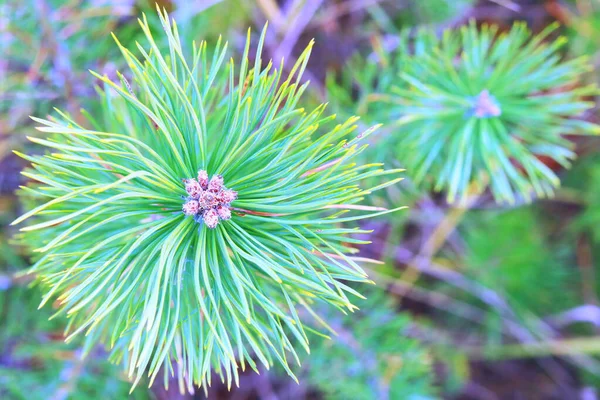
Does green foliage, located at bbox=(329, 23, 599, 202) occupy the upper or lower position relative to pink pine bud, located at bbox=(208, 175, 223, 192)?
upper

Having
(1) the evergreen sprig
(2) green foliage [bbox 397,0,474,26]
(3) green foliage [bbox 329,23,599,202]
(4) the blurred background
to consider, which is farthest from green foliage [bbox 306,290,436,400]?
(2) green foliage [bbox 397,0,474,26]

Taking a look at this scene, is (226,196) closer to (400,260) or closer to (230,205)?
(230,205)

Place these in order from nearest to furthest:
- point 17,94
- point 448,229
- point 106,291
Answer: point 106,291
point 17,94
point 448,229

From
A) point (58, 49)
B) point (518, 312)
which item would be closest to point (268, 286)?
point (58, 49)

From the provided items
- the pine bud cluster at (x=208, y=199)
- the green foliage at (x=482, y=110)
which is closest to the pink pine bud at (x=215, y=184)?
the pine bud cluster at (x=208, y=199)

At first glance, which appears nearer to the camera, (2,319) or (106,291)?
(106,291)

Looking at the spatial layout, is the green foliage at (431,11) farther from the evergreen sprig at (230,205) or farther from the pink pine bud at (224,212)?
the pink pine bud at (224,212)

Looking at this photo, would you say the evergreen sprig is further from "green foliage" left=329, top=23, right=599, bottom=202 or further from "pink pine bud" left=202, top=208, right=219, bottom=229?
"green foliage" left=329, top=23, right=599, bottom=202

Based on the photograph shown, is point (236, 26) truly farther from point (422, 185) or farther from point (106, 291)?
point (106, 291)
